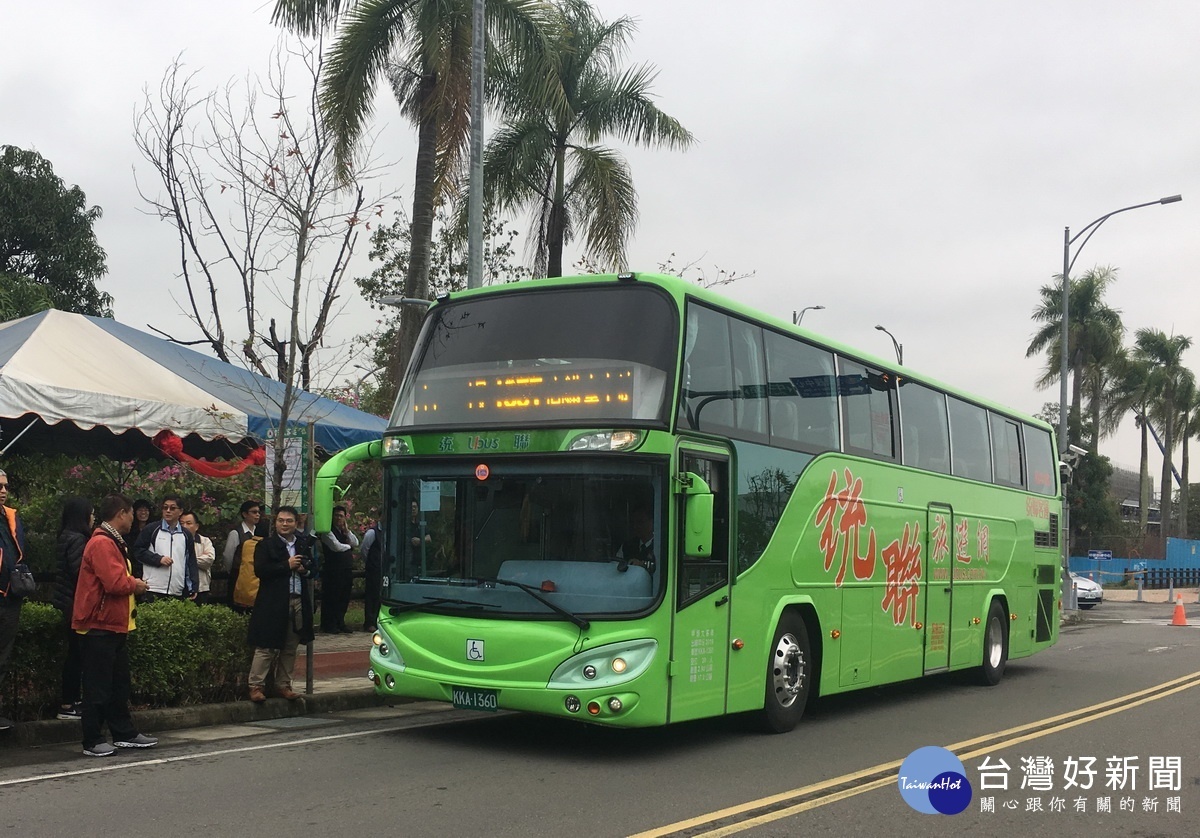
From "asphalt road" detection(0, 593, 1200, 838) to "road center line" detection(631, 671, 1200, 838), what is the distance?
24 millimetres

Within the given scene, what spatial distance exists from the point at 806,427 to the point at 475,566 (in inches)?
142

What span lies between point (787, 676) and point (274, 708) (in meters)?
4.63

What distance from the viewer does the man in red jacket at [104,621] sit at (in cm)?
875

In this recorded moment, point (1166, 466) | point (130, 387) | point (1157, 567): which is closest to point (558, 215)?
point (130, 387)

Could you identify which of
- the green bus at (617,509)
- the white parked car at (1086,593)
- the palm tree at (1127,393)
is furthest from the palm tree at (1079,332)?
the green bus at (617,509)

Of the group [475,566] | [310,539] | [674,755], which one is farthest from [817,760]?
[310,539]

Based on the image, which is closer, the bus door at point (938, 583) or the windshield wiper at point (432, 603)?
the windshield wiper at point (432, 603)

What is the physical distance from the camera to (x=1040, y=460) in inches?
712

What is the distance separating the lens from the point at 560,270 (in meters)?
25.3

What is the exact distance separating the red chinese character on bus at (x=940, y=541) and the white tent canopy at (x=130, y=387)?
289 inches

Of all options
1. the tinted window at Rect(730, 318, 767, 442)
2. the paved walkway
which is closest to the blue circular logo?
the tinted window at Rect(730, 318, 767, 442)

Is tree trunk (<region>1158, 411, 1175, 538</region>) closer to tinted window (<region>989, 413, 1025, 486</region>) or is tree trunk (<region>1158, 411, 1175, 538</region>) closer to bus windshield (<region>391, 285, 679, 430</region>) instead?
tinted window (<region>989, 413, 1025, 486</region>)

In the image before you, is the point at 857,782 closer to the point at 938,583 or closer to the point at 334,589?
the point at 938,583

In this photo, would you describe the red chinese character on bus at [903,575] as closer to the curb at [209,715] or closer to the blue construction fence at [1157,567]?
the curb at [209,715]
